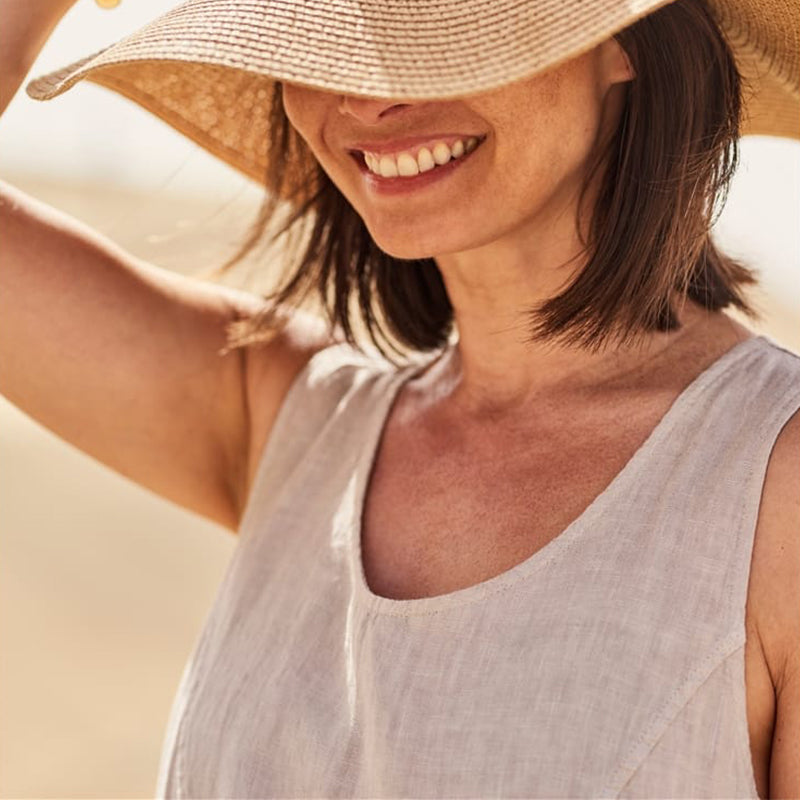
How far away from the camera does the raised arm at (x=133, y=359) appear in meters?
1.82

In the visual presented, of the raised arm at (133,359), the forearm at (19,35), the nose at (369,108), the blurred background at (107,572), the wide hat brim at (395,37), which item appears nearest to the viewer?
the wide hat brim at (395,37)

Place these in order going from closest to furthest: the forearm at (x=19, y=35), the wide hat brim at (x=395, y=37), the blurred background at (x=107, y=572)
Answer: the wide hat brim at (x=395, y=37), the forearm at (x=19, y=35), the blurred background at (x=107, y=572)

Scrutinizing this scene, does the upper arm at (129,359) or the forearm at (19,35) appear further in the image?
the upper arm at (129,359)

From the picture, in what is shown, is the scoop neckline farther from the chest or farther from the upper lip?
the upper lip

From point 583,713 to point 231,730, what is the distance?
468mm

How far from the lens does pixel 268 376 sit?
6.27 feet

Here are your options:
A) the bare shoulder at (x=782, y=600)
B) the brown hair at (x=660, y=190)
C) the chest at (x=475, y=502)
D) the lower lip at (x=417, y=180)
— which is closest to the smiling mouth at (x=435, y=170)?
the lower lip at (x=417, y=180)

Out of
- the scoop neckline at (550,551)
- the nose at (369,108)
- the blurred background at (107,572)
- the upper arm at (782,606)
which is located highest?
the nose at (369,108)

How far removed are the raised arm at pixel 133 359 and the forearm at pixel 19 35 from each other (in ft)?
0.05

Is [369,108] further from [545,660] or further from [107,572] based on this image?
[107,572]

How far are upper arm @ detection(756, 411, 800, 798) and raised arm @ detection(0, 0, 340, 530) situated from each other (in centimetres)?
80

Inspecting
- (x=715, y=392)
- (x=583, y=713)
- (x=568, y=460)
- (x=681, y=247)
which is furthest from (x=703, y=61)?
(x=583, y=713)

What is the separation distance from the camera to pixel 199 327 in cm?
189

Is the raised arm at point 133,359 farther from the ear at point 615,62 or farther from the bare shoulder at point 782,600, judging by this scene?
the bare shoulder at point 782,600
